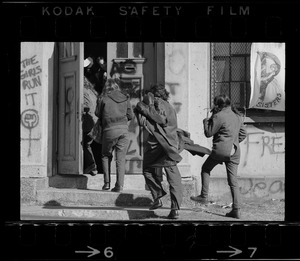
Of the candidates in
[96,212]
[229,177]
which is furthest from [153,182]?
[229,177]

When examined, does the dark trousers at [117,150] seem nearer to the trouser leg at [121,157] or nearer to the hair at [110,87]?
the trouser leg at [121,157]

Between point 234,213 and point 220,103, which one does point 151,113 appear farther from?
point 234,213

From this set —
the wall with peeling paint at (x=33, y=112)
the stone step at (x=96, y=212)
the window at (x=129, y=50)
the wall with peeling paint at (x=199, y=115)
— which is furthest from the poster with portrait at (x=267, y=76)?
the wall with peeling paint at (x=33, y=112)

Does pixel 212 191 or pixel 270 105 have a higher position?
pixel 270 105

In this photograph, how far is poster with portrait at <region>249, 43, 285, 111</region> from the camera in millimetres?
8336
